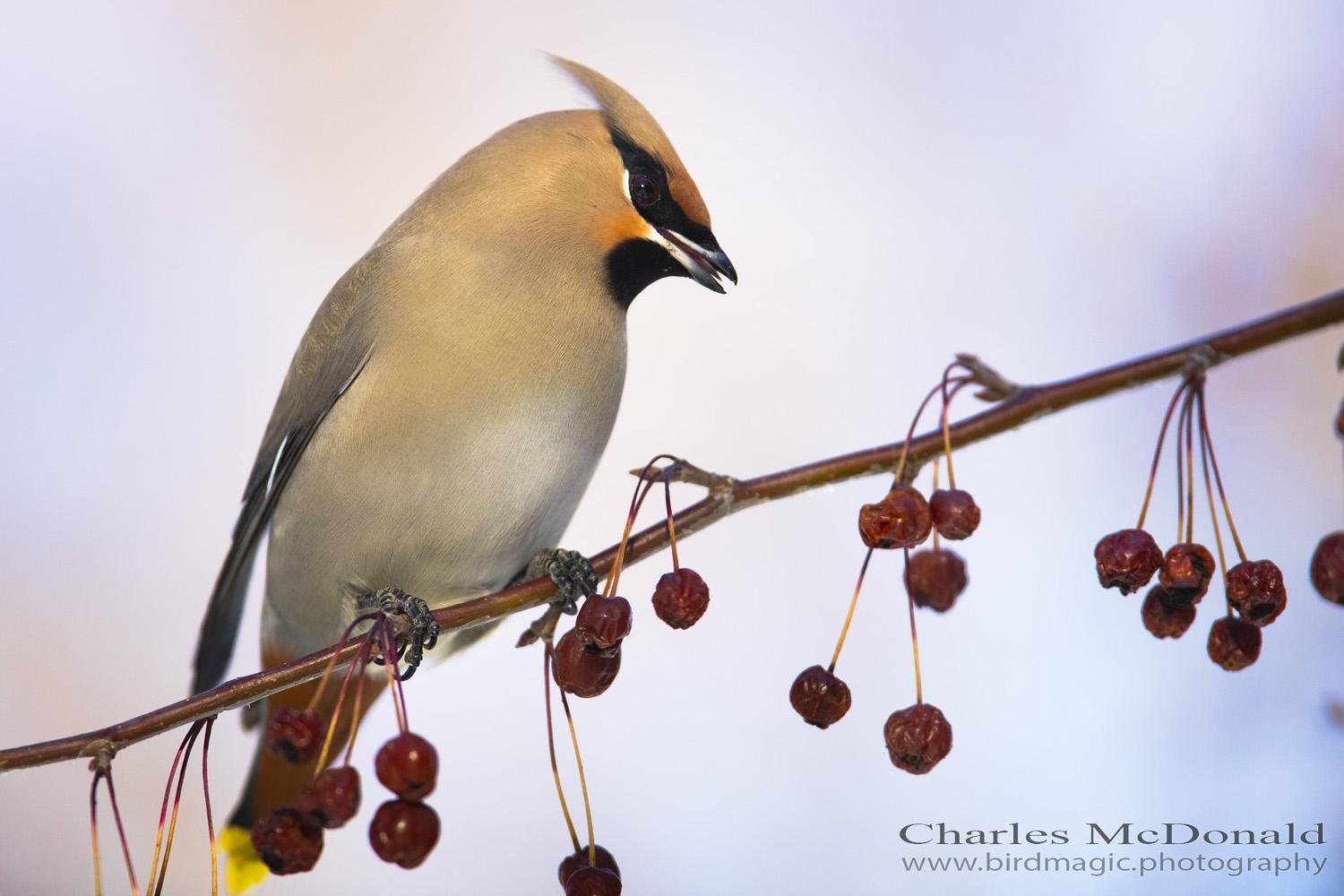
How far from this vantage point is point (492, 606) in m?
1.46

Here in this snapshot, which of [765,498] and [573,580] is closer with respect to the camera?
[765,498]

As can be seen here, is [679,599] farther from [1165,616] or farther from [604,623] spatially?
[1165,616]

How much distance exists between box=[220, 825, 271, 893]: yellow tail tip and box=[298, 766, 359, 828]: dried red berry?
1.40m

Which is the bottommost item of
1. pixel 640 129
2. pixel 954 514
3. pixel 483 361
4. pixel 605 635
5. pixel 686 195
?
pixel 605 635

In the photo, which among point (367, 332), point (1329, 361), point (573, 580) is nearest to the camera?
point (573, 580)

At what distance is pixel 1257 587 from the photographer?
1.15 meters

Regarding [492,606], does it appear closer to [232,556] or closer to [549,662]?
[549,662]

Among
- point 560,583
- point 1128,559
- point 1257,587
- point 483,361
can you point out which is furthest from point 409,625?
point 1257,587

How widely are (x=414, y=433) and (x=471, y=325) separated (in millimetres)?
180

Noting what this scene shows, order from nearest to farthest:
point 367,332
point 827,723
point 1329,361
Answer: point 827,723 → point 367,332 → point 1329,361

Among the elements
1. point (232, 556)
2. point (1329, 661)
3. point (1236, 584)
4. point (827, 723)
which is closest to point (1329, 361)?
point (1329, 661)

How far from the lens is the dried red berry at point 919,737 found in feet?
3.98

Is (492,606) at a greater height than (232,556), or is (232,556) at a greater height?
(232,556)

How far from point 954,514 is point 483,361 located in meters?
0.80
